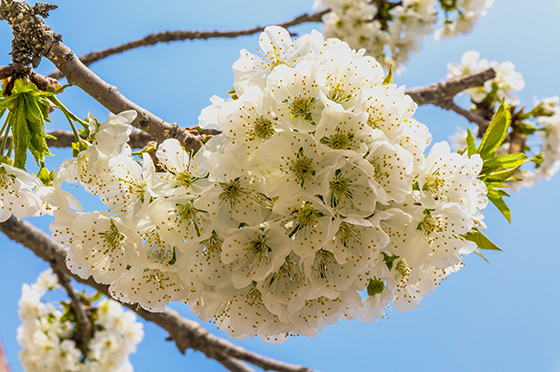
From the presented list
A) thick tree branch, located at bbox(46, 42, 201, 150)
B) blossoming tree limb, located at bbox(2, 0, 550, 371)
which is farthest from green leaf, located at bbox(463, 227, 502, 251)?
thick tree branch, located at bbox(46, 42, 201, 150)

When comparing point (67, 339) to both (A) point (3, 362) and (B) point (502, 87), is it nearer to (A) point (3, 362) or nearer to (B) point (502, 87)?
(A) point (3, 362)

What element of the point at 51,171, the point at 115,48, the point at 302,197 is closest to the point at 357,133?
the point at 302,197

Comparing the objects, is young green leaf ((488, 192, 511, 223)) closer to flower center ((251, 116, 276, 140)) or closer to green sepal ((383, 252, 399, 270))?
green sepal ((383, 252, 399, 270))

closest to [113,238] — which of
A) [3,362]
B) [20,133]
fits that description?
[3,362]

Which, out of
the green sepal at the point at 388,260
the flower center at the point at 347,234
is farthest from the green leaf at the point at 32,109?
the green sepal at the point at 388,260

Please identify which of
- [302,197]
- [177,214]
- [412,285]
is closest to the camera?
[302,197]

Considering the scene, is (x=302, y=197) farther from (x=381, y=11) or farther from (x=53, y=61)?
(x=381, y=11)

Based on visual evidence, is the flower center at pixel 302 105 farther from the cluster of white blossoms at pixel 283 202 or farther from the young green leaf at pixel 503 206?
the young green leaf at pixel 503 206
